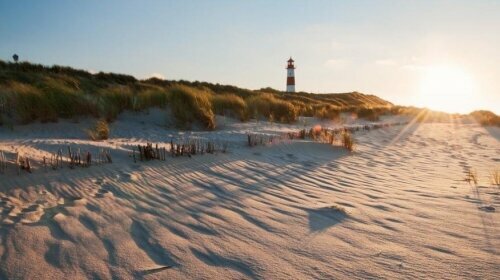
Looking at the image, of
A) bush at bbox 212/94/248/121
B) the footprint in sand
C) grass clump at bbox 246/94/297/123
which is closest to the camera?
the footprint in sand

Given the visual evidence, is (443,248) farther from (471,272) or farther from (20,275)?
(20,275)

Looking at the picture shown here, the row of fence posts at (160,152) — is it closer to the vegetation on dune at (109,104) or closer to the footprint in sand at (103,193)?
the footprint in sand at (103,193)

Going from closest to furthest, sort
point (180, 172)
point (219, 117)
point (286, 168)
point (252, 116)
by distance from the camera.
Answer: point (180, 172) → point (286, 168) → point (219, 117) → point (252, 116)

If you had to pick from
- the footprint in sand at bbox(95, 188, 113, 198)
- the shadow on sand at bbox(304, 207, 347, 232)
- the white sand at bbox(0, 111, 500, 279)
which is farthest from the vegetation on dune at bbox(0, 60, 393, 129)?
the shadow on sand at bbox(304, 207, 347, 232)

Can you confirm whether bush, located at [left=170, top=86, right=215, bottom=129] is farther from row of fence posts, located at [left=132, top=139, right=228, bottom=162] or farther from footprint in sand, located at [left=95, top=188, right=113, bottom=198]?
footprint in sand, located at [left=95, top=188, right=113, bottom=198]

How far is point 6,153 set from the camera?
426 cm

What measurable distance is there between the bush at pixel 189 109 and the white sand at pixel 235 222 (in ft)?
15.1

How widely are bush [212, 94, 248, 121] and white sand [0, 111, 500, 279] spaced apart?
6.71m

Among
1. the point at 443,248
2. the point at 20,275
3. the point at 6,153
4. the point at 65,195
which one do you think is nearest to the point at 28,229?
the point at 20,275

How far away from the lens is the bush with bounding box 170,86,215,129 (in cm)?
1001

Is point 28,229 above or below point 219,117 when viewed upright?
below

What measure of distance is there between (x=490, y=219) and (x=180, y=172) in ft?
10.1

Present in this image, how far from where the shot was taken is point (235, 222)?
318cm

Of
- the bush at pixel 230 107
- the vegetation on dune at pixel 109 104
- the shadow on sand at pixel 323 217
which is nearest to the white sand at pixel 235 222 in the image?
the shadow on sand at pixel 323 217
